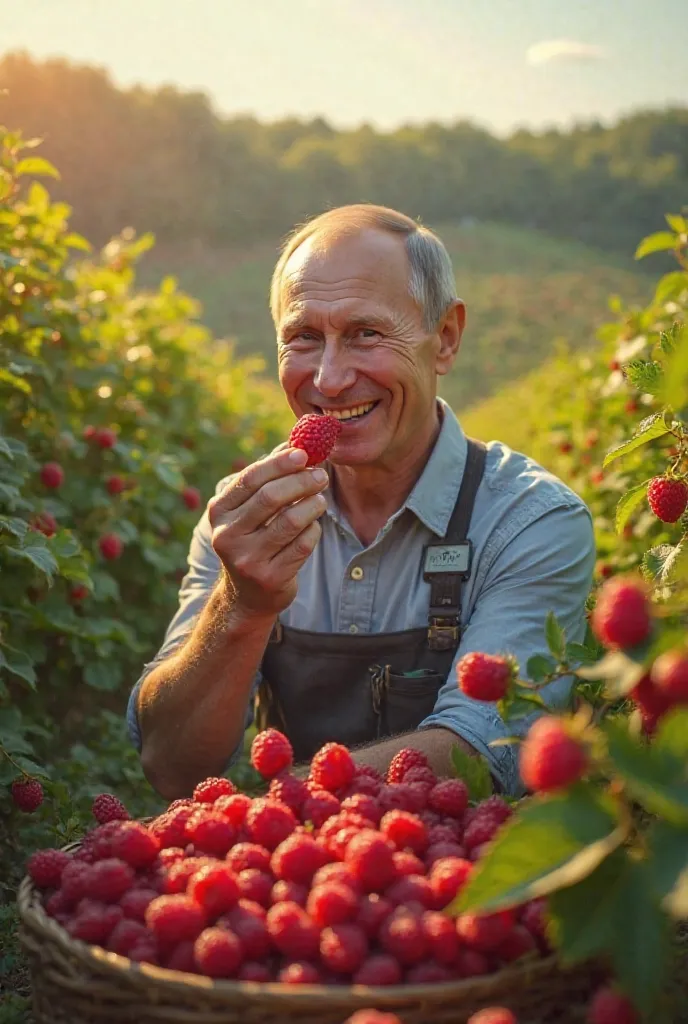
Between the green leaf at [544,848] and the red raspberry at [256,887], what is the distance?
0.43 meters

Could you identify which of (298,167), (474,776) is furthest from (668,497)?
(298,167)

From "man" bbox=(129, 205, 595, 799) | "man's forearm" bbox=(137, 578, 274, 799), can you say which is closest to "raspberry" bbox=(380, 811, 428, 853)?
"man" bbox=(129, 205, 595, 799)

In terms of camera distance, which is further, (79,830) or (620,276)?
(620,276)

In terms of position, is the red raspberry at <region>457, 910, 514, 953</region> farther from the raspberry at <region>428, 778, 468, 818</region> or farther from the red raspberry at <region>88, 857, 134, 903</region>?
the red raspberry at <region>88, 857, 134, 903</region>

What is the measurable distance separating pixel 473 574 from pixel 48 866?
1.34 m

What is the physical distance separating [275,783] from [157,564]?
2659 millimetres

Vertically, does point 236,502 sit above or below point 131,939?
above

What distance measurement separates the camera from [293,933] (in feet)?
4.52

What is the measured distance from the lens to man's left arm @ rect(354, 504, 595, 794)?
2275mm

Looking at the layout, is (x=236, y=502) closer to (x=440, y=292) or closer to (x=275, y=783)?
(x=275, y=783)

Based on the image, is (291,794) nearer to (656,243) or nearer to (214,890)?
(214,890)

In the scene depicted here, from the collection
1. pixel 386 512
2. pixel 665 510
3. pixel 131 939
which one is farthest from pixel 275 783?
pixel 386 512

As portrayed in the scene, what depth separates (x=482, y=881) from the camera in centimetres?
114

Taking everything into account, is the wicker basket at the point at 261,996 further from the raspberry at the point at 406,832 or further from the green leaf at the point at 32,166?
the green leaf at the point at 32,166
